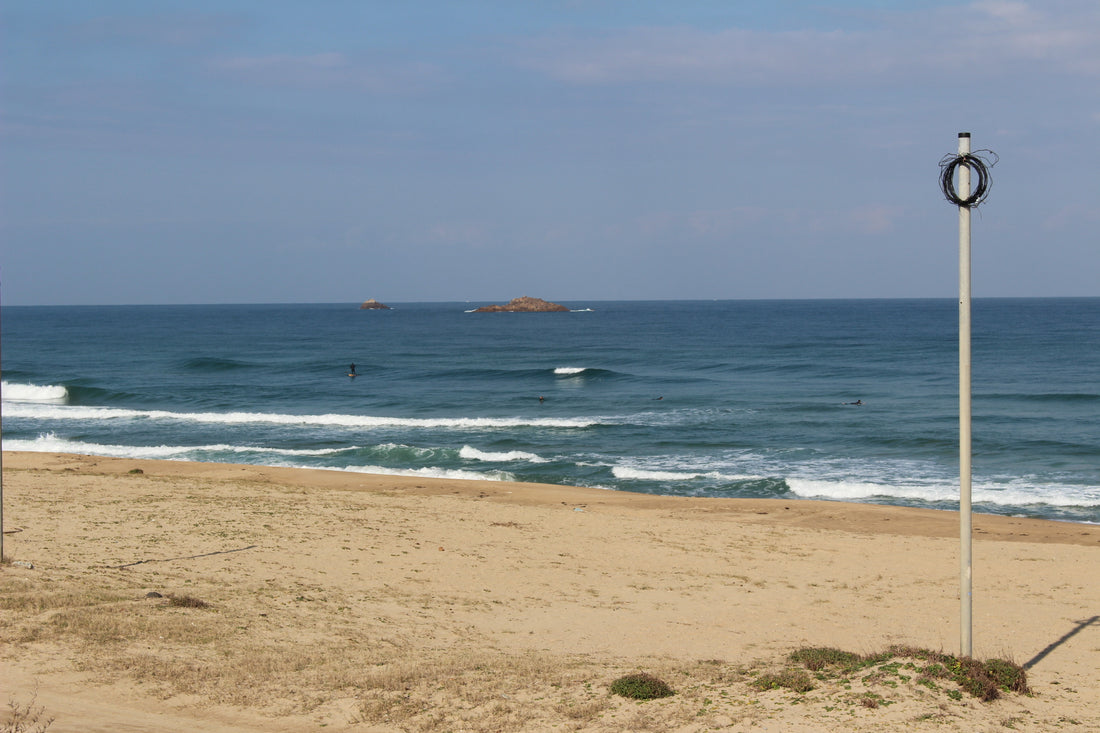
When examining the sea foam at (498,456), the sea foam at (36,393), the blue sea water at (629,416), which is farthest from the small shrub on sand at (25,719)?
the sea foam at (36,393)

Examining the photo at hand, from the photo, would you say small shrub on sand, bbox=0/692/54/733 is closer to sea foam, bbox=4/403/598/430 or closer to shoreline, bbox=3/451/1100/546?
shoreline, bbox=3/451/1100/546

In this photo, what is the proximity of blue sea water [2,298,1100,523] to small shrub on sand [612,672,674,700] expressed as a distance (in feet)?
53.6

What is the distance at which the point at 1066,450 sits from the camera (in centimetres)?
2795

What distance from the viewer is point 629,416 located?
3712cm

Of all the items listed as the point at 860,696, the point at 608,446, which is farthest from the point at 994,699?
the point at 608,446

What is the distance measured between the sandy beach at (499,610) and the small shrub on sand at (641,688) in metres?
0.15

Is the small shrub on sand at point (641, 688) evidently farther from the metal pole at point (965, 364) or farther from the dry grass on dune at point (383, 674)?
the metal pole at point (965, 364)

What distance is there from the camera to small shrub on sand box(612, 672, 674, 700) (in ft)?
25.5

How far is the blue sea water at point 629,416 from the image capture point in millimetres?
25906

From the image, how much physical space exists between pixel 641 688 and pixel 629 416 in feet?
96.6

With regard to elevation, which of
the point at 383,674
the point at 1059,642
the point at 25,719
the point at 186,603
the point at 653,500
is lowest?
the point at 653,500

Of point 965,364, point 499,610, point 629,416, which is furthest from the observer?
point 629,416

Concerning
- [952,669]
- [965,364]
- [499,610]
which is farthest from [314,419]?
[965,364]

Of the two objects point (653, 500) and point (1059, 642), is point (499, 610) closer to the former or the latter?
point (1059, 642)
